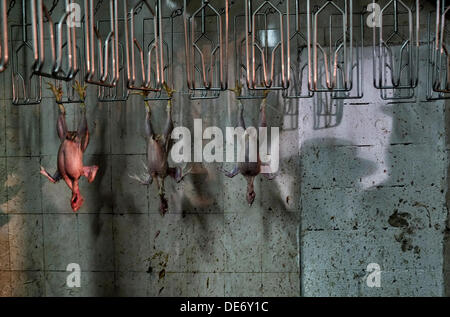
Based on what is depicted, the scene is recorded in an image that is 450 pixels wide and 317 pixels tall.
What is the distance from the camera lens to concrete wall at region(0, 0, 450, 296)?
3.91 metres

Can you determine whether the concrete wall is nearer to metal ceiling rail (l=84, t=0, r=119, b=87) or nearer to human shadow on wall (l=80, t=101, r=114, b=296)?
human shadow on wall (l=80, t=101, r=114, b=296)

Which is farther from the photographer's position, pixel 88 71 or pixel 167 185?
pixel 167 185

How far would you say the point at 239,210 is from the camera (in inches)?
160

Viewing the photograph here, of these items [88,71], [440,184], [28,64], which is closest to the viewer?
[88,71]

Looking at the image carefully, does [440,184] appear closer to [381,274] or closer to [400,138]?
[400,138]

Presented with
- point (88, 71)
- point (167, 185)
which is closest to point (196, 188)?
point (167, 185)

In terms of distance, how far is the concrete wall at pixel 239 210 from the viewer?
12.8ft

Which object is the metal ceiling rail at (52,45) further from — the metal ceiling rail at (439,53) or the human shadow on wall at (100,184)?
the human shadow on wall at (100,184)

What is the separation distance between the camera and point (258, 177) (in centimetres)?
405

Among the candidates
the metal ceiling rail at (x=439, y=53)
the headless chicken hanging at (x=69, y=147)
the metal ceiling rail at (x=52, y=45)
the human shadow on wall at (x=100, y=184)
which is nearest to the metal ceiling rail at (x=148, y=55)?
the metal ceiling rail at (x=52, y=45)

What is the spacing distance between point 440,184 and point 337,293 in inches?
58.1

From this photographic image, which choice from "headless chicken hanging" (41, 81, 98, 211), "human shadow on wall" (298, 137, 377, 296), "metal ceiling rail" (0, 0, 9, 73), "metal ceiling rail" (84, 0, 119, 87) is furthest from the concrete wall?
"metal ceiling rail" (0, 0, 9, 73)

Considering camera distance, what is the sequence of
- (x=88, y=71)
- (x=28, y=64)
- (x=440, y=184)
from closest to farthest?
1. (x=88, y=71)
2. (x=440, y=184)
3. (x=28, y=64)

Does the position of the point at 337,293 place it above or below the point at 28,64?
below
